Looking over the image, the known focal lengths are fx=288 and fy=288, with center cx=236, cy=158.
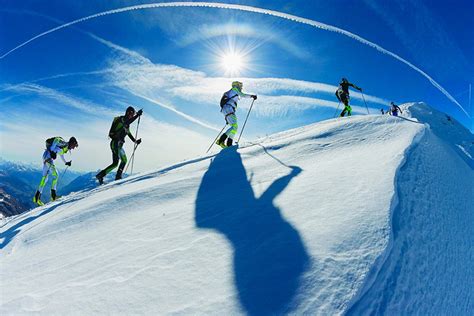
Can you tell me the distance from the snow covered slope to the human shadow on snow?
1 cm

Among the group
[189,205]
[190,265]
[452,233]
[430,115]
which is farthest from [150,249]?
[430,115]

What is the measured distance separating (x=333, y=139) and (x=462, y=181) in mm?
2817

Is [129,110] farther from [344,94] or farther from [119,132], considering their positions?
[344,94]

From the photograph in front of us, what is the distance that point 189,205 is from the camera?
16.0 ft

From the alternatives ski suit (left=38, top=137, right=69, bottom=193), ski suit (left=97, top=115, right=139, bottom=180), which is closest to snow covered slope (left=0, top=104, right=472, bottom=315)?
ski suit (left=97, top=115, right=139, bottom=180)

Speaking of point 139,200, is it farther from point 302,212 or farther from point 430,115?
point 430,115

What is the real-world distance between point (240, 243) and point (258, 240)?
0.68ft

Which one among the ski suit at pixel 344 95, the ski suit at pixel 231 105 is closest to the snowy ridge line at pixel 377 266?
the ski suit at pixel 231 105

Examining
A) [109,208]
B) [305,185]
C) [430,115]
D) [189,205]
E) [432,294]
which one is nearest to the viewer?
[432,294]

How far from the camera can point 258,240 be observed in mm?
3252

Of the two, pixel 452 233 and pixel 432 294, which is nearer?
pixel 432 294

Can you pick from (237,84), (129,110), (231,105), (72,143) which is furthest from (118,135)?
(237,84)

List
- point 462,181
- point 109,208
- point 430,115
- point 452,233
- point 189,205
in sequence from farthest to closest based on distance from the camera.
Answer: point 430,115 < point 462,181 < point 109,208 < point 189,205 < point 452,233

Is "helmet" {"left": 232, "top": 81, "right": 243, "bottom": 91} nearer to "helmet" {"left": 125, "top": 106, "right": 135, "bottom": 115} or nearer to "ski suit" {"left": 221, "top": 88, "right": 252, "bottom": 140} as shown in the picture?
"ski suit" {"left": 221, "top": 88, "right": 252, "bottom": 140}
